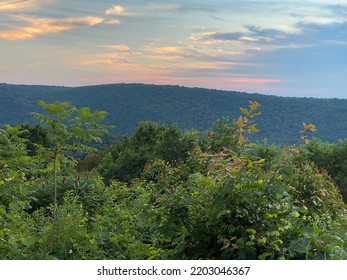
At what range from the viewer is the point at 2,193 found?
224 inches

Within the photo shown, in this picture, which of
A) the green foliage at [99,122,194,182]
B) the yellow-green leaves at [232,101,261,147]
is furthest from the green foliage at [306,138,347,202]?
the yellow-green leaves at [232,101,261,147]

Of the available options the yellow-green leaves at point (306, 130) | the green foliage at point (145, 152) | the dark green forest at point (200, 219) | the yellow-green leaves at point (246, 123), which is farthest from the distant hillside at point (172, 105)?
the dark green forest at point (200, 219)

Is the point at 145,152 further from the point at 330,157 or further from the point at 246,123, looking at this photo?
the point at 246,123

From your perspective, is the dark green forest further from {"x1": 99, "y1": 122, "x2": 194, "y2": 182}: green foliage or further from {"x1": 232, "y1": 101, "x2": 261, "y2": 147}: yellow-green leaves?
{"x1": 99, "y1": 122, "x2": 194, "y2": 182}: green foliage

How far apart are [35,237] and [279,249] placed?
6.49 ft

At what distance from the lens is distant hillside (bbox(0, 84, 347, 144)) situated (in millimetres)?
51594

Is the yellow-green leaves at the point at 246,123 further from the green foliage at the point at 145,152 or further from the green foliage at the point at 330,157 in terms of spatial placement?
the green foliage at the point at 330,157

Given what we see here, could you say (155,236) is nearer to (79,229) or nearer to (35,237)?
(79,229)

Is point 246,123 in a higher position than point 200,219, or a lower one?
higher

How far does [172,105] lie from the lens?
2281 inches

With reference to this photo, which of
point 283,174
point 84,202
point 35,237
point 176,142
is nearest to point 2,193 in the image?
point 84,202

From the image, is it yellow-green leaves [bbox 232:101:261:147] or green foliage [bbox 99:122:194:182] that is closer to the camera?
yellow-green leaves [bbox 232:101:261:147]

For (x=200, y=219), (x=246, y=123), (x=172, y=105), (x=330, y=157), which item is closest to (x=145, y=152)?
(x=330, y=157)

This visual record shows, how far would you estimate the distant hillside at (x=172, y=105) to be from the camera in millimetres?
51594
